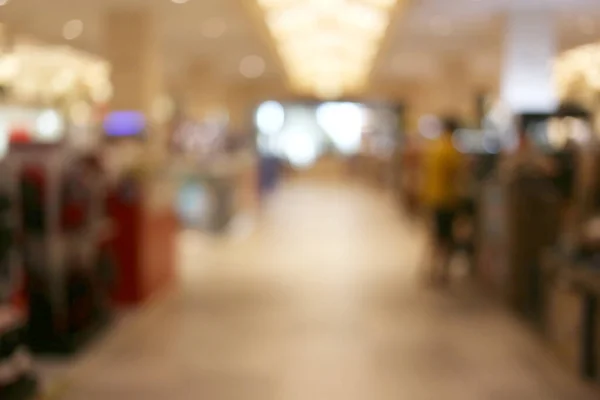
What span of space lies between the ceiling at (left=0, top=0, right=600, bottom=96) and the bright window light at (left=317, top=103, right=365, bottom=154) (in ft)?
53.0

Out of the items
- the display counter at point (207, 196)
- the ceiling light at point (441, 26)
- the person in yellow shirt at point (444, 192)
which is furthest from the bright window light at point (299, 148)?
the person in yellow shirt at point (444, 192)

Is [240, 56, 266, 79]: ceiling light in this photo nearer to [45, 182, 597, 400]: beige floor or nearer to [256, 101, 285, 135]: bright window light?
[256, 101, 285, 135]: bright window light

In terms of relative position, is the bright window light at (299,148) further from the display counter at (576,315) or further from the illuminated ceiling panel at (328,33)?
the display counter at (576,315)

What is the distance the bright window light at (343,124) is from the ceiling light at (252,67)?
976 centimetres

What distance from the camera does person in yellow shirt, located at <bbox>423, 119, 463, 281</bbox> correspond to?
8452mm

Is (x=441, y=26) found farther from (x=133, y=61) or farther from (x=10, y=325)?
(x=10, y=325)

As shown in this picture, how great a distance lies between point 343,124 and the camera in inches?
1407

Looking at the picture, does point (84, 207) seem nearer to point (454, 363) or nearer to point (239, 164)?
point (454, 363)

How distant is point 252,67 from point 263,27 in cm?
999

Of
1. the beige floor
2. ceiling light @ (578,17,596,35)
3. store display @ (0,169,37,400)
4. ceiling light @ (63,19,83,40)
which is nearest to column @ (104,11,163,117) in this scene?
ceiling light @ (63,19,83,40)

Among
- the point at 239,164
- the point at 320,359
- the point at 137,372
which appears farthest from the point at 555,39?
the point at 137,372

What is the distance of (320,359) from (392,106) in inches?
1025

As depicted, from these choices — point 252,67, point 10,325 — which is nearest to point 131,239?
point 10,325

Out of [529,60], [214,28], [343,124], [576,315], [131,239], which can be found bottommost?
[576,315]
